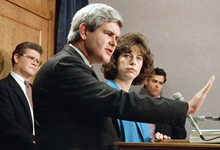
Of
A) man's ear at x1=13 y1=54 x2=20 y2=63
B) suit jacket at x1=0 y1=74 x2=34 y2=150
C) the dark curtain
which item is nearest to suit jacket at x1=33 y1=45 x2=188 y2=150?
suit jacket at x1=0 y1=74 x2=34 y2=150

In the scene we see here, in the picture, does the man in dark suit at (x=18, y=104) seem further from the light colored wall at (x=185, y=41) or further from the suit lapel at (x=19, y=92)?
the light colored wall at (x=185, y=41)

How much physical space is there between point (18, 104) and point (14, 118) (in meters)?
0.18

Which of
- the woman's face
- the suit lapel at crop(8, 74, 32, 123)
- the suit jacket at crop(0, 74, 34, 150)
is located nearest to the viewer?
the woman's face

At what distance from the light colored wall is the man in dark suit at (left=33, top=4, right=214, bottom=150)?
3.25 meters

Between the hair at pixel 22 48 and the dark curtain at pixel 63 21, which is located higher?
the dark curtain at pixel 63 21

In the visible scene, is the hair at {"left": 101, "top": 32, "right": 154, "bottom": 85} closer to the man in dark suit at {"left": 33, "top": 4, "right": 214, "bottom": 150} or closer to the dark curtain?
the man in dark suit at {"left": 33, "top": 4, "right": 214, "bottom": 150}

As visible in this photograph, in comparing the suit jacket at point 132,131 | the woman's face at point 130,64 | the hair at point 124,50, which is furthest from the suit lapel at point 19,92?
the suit jacket at point 132,131

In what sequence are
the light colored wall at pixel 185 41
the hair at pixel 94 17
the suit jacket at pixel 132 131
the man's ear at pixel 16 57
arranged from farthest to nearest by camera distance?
the light colored wall at pixel 185 41
the man's ear at pixel 16 57
the suit jacket at pixel 132 131
the hair at pixel 94 17

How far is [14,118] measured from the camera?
9.62 feet

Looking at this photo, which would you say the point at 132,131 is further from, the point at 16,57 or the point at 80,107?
the point at 16,57

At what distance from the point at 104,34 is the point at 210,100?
3.27 metres

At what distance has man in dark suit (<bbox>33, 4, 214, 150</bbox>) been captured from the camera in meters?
1.24

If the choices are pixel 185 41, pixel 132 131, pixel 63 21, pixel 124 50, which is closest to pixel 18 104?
pixel 124 50

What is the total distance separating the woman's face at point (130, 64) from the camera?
2.24 m
